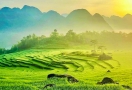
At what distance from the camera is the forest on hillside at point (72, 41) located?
23.3 ft

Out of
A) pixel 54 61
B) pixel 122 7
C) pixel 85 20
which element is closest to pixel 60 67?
pixel 54 61

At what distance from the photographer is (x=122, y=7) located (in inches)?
291

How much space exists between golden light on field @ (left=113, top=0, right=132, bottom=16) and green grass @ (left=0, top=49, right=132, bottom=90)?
3.62 feet

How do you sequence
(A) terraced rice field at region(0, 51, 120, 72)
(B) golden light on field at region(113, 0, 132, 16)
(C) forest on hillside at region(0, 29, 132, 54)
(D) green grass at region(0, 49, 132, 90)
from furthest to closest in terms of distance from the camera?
(B) golden light on field at region(113, 0, 132, 16), (C) forest on hillside at region(0, 29, 132, 54), (A) terraced rice field at region(0, 51, 120, 72), (D) green grass at region(0, 49, 132, 90)

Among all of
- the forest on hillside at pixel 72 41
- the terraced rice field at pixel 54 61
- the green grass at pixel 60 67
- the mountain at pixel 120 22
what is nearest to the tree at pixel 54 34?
the forest on hillside at pixel 72 41

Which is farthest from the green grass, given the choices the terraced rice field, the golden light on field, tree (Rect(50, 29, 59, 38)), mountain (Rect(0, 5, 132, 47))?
the golden light on field

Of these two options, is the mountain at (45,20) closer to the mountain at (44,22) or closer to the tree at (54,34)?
the mountain at (44,22)

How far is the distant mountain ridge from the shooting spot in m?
7.28

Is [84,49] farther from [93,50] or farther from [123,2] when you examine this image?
[123,2]

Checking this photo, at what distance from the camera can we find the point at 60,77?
6.29 meters

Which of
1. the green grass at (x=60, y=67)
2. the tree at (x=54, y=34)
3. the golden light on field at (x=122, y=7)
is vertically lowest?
the green grass at (x=60, y=67)

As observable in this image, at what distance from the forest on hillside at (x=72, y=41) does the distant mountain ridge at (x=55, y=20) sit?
17 centimetres

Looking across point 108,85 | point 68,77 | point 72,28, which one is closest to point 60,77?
point 68,77

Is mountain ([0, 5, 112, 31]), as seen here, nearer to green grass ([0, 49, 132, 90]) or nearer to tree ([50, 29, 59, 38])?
tree ([50, 29, 59, 38])
